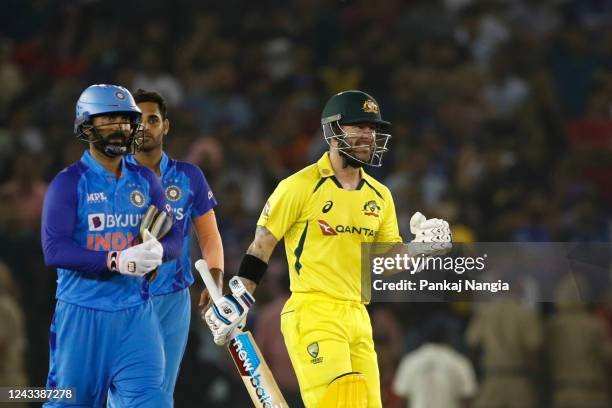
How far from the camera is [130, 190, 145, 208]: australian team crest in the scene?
570cm

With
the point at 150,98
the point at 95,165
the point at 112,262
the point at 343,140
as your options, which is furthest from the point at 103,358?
the point at 150,98

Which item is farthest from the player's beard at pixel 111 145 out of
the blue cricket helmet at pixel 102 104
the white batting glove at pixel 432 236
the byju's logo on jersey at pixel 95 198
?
the white batting glove at pixel 432 236

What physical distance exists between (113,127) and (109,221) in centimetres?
47

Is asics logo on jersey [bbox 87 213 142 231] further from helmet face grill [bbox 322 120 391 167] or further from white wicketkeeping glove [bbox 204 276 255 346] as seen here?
helmet face grill [bbox 322 120 391 167]

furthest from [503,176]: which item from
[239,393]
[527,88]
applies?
[239,393]

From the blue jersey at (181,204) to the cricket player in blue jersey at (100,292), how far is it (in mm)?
1321

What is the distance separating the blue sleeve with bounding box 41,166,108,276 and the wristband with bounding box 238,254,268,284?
3.10ft

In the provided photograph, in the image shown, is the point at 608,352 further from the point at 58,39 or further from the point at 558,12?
the point at 58,39

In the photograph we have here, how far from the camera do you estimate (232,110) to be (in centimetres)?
1183

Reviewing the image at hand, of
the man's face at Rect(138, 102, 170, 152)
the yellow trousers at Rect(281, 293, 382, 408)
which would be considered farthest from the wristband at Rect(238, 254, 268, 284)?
the man's face at Rect(138, 102, 170, 152)

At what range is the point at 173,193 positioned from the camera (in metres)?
7.11

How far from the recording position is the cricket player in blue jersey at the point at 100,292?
216 inches

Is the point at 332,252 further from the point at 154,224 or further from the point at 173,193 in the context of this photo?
the point at 173,193

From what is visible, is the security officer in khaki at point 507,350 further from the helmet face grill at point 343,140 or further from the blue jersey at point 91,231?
the blue jersey at point 91,231
